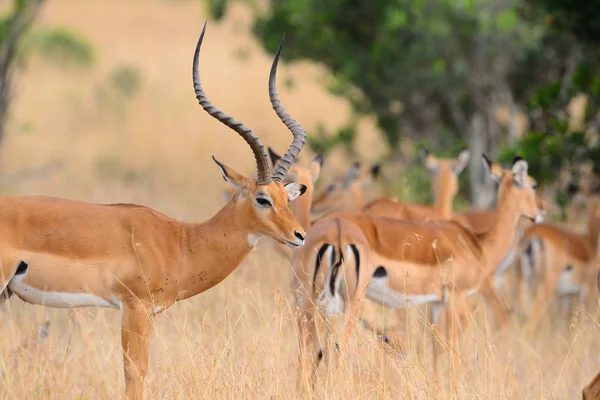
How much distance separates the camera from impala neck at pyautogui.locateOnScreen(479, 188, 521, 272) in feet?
21.6

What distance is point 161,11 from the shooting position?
3067cm

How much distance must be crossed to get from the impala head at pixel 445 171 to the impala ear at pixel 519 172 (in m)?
2.05

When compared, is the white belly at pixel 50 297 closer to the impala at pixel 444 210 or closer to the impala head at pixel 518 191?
the impala head at pixel 518 191

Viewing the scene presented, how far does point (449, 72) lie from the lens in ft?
37.6

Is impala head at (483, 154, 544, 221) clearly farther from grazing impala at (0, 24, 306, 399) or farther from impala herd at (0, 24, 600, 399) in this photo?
grazing impala at (0, 24, 306, 399)

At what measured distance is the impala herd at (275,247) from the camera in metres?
4.42

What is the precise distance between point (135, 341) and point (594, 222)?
218 inches

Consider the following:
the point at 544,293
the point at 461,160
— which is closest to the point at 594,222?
the point at 544,293

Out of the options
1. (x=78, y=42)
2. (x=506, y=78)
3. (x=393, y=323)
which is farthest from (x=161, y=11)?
(x=393, y=323)

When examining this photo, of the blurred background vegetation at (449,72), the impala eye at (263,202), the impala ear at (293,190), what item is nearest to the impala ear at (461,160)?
the blurred background vegetation at (449,72)

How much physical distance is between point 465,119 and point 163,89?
10.6 m

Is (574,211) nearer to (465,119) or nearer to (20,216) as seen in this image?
(465,119)

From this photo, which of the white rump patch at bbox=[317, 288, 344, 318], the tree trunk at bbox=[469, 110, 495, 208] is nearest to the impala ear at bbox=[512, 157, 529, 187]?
the white rump patch at bbox=[317, 288, 344, 318]

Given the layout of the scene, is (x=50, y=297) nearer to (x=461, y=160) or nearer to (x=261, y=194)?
(x=261, y=194)
